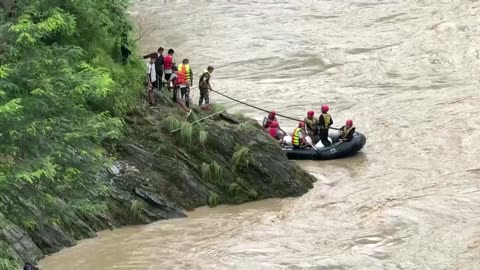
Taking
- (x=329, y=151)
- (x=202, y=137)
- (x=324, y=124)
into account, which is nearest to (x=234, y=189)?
(x=202, y=137)

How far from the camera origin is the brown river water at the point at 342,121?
1670 centimetres

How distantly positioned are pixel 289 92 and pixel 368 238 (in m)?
15.0

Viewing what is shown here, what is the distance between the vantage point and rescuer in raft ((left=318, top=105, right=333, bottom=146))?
24.7 m

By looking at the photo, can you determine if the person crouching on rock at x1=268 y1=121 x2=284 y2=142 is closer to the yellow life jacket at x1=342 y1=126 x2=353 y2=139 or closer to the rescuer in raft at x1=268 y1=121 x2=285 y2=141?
the rescuer in raft at x1=268 y1=121 x2=285 y2=141

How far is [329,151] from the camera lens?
24609 millimetres

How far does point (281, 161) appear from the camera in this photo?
69.4 ft

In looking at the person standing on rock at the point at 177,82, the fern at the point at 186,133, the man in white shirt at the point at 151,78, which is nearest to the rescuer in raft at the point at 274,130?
the person standing on rock at the point at 177,82

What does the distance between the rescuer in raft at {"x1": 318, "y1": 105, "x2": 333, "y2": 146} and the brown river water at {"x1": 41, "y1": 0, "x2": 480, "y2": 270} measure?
93 cm

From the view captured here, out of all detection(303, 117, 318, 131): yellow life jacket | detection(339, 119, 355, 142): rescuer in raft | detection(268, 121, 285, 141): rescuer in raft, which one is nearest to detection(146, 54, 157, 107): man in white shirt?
detection(268, 121, 285, 141): rescuer in raft

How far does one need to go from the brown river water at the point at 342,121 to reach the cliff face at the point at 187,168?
436 millimetres

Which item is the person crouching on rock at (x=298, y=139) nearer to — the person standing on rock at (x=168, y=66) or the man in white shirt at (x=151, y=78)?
the person standing on rock at (x=168, y=66)

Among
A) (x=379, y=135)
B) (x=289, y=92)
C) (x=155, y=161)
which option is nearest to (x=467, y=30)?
(x=289, y=92)

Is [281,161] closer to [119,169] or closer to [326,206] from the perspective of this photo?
[326,206]

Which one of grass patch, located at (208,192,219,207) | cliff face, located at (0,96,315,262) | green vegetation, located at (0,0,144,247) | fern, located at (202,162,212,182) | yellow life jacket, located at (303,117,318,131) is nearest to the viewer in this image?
green vegetation, located at (0,0,144,247)
